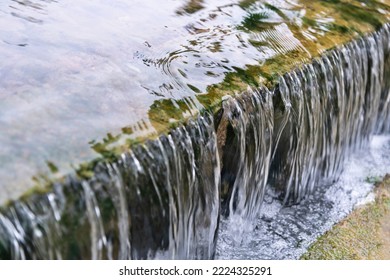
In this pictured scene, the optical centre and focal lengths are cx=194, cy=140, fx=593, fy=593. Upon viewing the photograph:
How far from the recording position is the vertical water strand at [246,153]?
12.1 ft

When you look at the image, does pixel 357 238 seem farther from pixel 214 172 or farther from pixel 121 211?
pixel 121 211

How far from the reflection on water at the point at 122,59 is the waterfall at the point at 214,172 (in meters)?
0.13

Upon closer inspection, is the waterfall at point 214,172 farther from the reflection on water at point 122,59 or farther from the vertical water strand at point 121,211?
the reflection on water at point 122,59

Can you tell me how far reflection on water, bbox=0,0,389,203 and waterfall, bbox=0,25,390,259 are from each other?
0.13 meters

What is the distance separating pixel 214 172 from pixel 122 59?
3.16 ft

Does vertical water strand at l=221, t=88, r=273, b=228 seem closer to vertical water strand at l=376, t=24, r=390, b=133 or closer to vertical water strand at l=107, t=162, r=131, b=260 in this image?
vertical water strand at l=107, t=162, r=131, b=260

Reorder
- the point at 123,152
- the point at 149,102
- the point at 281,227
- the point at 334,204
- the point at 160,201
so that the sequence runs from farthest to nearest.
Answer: the point at 334,204, the point at 281,227, the point at 149,102, the point at 160,201, the point at 123,152

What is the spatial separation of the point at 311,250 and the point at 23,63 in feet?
7.38

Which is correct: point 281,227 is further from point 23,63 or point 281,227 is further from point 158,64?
point 23,63

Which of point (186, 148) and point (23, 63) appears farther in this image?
point (23, 63)

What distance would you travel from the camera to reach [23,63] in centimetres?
361

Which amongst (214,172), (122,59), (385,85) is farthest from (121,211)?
(385,85)

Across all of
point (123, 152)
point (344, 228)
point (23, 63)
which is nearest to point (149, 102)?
point (123, 152)

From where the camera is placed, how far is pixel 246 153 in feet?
12.6
